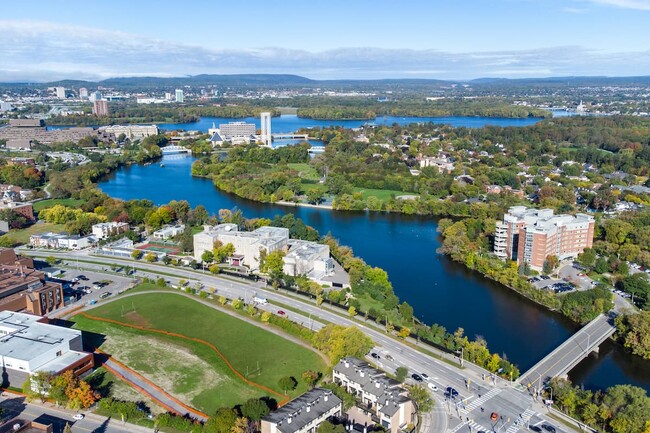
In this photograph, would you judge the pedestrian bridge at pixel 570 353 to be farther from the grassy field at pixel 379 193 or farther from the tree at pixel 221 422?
the grassy field at pixel 379 193

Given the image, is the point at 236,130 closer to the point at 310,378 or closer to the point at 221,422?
the point at 310,378

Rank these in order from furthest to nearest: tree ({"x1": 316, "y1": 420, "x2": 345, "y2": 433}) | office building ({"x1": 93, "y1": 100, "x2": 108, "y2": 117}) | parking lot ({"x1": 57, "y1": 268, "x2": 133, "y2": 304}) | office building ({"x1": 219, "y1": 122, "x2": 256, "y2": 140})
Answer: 1. office building ({"x1": 93, "y1": 100, "x2": 108, "y2": 117})
2. office building ({"x1": 219, "y1": 122, "x2": 256, "y2": 140})
3. parking lot ({"x1": 57, "y1": 268, "x2": 133, "y2": 304})
4. tree ({"x1": 316, "y1": 420, "x2": 345, "y2": 433})

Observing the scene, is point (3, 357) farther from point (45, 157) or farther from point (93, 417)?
point (45, 157)

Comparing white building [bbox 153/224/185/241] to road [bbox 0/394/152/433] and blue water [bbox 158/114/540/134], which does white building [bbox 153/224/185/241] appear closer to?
road [bbox 0/394/152/433]

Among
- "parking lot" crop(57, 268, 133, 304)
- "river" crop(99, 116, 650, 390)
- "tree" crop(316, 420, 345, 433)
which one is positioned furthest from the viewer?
"parking lot" crop(57, 268, 133, 304)

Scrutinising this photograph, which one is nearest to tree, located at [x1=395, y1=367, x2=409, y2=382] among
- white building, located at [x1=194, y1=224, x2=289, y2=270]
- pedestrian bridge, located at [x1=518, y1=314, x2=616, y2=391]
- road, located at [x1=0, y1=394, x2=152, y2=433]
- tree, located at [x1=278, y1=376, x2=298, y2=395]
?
tree, located at [x1=278, y1=376, x2=298, y2=395]

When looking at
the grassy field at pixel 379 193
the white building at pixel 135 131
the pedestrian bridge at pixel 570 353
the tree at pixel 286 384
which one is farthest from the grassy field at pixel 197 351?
the white building at pixel 135 131
